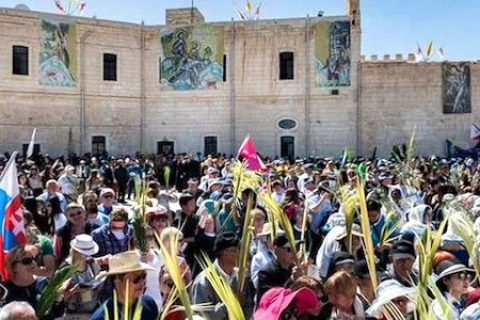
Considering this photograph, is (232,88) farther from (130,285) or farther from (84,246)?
(130,285)

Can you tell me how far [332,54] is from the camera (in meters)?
29.1

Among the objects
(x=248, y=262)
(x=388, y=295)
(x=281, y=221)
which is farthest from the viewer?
(x=248, y=262)

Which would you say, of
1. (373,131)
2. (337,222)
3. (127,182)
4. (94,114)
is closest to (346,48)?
(373,131)

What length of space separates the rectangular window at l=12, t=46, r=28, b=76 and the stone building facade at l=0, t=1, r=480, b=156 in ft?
0.39

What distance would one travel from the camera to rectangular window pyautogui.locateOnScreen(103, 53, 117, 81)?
3012 cm

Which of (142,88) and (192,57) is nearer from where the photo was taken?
(192,57)

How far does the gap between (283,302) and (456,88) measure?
→ 2723 cm

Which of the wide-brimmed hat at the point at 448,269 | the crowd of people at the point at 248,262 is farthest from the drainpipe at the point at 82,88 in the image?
the wide-brimmed hat at the point at 448,269

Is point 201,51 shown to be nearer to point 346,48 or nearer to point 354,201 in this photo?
point 346,48

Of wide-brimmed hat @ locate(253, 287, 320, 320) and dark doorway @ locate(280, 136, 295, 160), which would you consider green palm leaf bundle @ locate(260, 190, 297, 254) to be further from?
dark doorway @ locate(280, 136, 295, 160)

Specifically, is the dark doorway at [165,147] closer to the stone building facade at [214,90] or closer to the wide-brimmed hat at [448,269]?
the stone building facade at [214,90]

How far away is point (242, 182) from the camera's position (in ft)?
29.4

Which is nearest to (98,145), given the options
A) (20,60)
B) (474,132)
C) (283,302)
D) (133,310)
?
(20,60)

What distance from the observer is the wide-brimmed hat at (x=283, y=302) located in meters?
3.41
